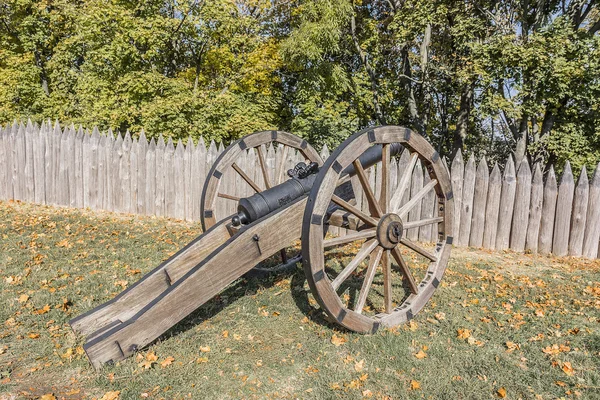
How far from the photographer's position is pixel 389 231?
377 cm

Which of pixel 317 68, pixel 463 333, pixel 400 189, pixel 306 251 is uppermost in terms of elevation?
pixel 317 68

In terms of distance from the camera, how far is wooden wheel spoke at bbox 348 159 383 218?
3.61m

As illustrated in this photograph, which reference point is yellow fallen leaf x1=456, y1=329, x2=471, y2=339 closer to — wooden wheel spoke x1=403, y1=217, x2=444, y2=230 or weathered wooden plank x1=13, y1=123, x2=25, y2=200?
wooden wheel spoke x1=403, y1=217, x2=444, y2=230

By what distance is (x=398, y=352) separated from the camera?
3574mm

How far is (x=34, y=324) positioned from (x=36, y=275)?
1426mm

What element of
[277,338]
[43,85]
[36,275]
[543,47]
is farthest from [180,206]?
[43,85]

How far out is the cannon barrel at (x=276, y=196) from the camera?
4.00 m

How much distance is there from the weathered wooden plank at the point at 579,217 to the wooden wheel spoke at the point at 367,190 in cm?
447

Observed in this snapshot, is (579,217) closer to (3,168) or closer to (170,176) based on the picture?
(170,176)

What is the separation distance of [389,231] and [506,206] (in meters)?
4.22

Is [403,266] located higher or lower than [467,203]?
lower

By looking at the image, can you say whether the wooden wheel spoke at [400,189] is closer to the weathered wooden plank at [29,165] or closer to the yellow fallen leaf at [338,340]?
the yellow fallen leaf at [338,340]

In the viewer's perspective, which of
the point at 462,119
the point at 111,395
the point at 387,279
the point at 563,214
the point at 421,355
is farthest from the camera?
the point at 462,119

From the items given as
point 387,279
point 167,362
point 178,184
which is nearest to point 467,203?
point 387,279
